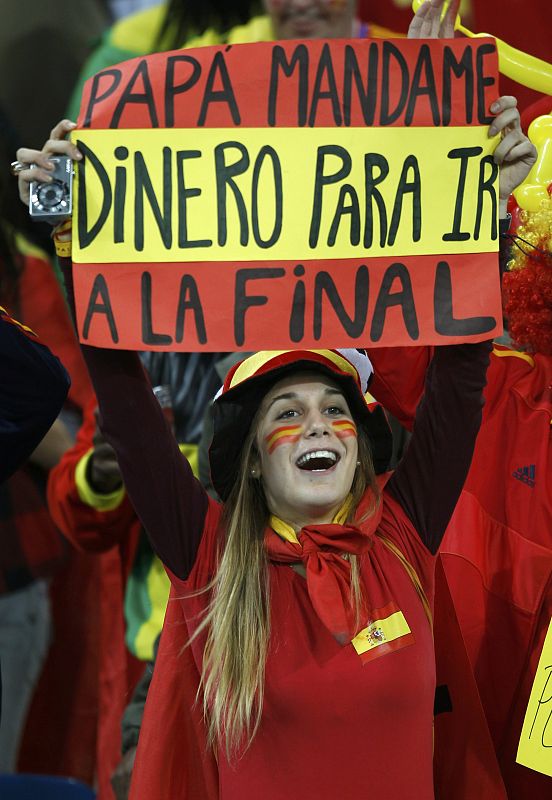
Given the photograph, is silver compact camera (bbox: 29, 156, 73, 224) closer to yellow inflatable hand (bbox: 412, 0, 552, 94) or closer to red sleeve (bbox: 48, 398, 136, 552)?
yellow inflatable hand (bbox: 412, 0, 552, 94)

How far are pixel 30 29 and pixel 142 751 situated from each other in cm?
362

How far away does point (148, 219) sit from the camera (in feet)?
7.04

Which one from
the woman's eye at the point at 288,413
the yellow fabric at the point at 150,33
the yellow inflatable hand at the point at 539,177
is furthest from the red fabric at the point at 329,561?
the yellow fabric at the point at 150,33

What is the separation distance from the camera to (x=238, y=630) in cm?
225

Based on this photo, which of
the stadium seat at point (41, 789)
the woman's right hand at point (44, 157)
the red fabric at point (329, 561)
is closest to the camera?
the woman's right hand at point (44, 157)

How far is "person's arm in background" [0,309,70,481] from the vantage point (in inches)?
95.7

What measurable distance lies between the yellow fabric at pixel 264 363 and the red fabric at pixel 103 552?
113 centimetres

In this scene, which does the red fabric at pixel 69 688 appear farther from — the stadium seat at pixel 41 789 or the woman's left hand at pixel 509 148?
the woman's left hand at pixel 509 148

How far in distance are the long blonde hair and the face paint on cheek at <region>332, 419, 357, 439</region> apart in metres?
0.13

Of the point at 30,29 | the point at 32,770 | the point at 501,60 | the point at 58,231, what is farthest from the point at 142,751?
the point at 30,29

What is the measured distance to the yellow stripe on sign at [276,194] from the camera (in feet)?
7.03

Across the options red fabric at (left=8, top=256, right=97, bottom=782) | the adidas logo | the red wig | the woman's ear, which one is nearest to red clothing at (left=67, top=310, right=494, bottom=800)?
the woman's ear

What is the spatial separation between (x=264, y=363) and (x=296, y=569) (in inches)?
15.0

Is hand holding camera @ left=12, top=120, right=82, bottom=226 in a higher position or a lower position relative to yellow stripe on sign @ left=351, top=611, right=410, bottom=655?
higher
